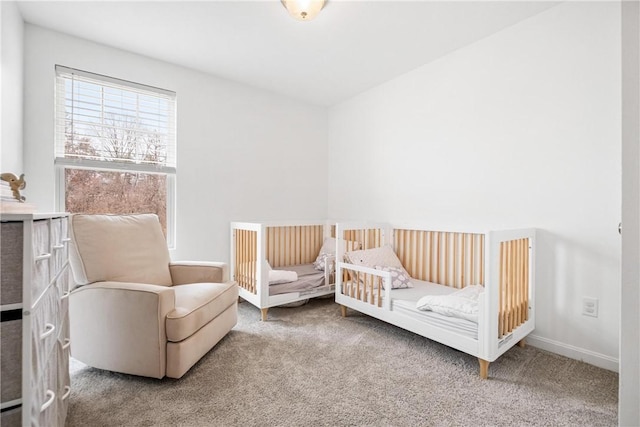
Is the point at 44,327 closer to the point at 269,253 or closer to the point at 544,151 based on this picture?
the point at 269,253

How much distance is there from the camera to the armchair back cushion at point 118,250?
1.74m

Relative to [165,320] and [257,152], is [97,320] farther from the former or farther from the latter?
[257,152]

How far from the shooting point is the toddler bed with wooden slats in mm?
1698

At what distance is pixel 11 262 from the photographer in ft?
2.44

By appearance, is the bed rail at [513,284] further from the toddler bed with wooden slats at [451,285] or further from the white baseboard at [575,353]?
the white baseboard at [575,353]

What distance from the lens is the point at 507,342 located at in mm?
1789

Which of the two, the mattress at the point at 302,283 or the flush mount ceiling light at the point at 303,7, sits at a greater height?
the flush mount ceiling light at the point at 303,7

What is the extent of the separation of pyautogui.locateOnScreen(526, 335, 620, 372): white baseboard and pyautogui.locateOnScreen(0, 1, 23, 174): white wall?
3585mm

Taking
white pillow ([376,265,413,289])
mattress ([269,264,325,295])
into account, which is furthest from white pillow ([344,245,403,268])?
mattress ([269,264,325,295])

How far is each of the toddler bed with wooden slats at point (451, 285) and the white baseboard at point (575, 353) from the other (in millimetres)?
146

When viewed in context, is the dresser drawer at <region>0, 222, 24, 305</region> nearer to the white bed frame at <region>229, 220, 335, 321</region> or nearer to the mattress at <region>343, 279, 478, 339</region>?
the white bed frame at <region>229, 220, 335, 321</region>

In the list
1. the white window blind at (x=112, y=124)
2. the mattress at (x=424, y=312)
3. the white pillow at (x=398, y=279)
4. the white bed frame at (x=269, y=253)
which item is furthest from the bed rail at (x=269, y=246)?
the white pillow at (x=398, y=279)

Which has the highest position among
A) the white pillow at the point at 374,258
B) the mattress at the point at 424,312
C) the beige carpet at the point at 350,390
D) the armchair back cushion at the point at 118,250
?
the armchair back cushion at the point at 118,250

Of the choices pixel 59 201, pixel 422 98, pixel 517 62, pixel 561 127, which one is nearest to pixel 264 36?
pixel 422 98
